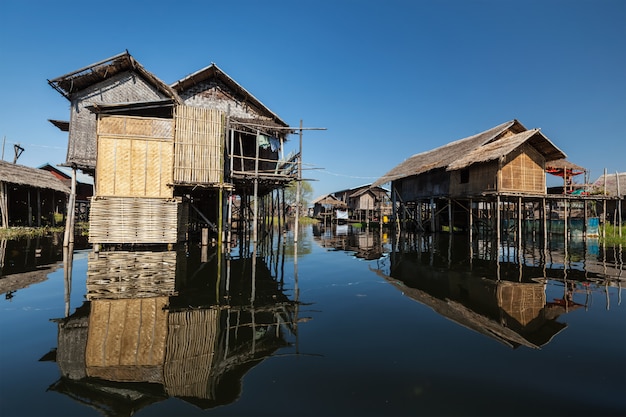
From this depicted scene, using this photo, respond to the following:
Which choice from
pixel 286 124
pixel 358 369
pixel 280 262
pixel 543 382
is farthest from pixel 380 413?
pixel 286 124

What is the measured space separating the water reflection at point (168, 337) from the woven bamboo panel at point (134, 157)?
15.3 feet

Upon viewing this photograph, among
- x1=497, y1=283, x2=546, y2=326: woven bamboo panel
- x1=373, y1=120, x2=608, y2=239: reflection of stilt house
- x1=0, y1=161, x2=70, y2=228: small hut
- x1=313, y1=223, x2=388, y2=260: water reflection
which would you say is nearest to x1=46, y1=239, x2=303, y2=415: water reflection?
x1=497, y1=283, x2=546, y2=326: woven bamboo panel

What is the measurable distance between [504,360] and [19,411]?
16.4 ft

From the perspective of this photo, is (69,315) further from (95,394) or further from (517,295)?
(517,295)

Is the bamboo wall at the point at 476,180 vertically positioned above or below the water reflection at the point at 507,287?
above

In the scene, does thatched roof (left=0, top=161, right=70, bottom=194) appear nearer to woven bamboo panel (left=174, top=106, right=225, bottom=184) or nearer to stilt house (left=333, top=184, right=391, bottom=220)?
woven bamboo panel (left=174, top=106, right=225, bottom=184)

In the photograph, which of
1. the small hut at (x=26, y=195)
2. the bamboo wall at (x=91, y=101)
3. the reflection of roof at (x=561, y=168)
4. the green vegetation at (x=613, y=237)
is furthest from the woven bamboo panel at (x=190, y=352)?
the reflection of roof at (x=561, y=168)

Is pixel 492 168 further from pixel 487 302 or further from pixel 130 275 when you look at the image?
pixel 130 275

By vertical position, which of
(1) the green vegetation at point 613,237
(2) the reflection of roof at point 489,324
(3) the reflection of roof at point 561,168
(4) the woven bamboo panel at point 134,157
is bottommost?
(2) the reflection of roof at point 489,324

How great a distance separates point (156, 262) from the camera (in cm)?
1000

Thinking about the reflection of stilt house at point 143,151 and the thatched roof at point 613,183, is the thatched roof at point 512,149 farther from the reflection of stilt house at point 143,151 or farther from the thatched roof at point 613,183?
the thatched roof at point 613,183

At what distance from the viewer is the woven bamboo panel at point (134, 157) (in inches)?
469

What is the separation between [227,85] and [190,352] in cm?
1674

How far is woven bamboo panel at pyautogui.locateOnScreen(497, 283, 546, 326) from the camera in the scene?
17.7ft
